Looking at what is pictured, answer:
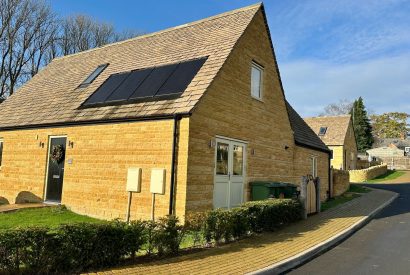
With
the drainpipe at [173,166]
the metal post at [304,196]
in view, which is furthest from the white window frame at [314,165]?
the drainpipe at [173,166]

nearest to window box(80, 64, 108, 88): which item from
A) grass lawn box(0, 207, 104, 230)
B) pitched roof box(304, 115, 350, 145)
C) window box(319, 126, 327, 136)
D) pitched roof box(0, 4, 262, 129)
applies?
pitched roof box(0, 4, 262, 129)

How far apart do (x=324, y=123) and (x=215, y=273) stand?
44079 mm

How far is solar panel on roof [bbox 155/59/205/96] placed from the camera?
39.7 ft

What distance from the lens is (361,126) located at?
74938 mm

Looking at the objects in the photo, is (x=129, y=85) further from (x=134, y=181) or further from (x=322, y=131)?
(x=322, y=131)

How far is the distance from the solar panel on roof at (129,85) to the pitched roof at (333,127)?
3471 centimetres

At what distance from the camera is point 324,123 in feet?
157

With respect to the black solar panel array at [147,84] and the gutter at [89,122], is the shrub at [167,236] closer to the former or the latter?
the gutter at [89,122]

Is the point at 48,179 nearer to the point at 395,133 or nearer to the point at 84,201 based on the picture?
the point at 84,201

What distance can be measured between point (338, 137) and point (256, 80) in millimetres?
32601

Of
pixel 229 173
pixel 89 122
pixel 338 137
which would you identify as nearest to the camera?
pixel 229 173

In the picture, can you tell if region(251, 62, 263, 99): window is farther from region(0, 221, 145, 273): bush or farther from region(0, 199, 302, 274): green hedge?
region(0, 221, 145, 273): bush

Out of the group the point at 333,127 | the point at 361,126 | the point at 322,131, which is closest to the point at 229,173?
the point at 322,131

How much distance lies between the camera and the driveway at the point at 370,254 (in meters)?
7.29
